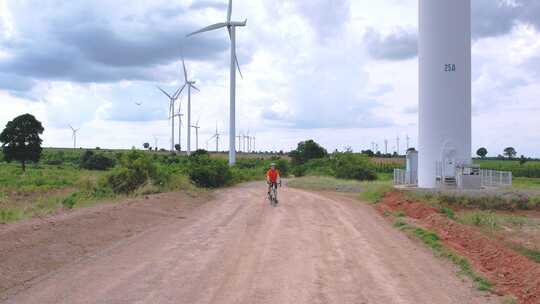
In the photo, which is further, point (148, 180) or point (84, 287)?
point (148, 180)

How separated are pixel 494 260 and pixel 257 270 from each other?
5.41m

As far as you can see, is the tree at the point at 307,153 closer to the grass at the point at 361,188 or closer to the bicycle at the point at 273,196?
the grass at the point at 361,188

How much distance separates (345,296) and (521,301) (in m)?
2.71

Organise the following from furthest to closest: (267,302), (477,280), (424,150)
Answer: (424,150)
(477,280)
(267,302)

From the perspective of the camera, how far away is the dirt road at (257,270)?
29.6 feet

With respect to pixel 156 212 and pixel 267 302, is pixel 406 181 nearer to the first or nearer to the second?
pixel 156 212

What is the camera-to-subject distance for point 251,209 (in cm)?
2320

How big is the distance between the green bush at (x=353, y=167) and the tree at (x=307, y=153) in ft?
58.7

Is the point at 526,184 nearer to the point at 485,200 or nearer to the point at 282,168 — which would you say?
the point at 485,200

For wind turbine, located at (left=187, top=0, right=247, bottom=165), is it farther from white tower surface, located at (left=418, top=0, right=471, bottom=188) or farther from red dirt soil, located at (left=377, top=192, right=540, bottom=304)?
red dirt soil, located at (left=377, top=192, right=540, bottom=304)

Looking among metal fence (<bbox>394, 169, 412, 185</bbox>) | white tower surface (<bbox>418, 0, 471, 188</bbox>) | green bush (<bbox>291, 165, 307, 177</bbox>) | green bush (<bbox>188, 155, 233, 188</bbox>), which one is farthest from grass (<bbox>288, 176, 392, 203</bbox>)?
green bush (<bbox>291, 165, 307, 177</bbox>)

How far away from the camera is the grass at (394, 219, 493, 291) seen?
10.4m

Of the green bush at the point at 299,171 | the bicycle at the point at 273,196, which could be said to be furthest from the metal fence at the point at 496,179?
the green bush at the point at 299,171

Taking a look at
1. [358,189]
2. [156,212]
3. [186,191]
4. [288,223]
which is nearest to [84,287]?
[288,223]
